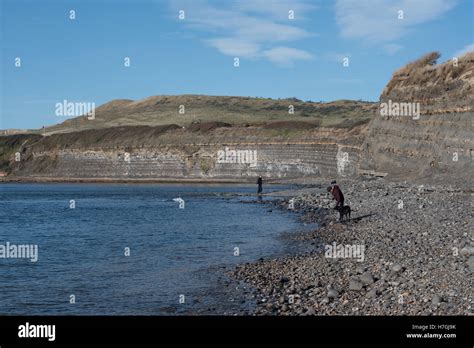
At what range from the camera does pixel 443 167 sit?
43906 millimetres

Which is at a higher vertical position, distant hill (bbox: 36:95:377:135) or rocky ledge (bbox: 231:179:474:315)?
distant hill (bbox: 36:95:377:135)

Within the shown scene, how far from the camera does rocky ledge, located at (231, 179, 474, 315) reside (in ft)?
41.7

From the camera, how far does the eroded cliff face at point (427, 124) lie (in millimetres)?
42531

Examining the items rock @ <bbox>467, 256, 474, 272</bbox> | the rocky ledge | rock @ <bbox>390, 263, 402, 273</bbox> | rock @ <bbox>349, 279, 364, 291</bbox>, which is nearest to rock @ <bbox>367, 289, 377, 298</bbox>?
the rocky ledge

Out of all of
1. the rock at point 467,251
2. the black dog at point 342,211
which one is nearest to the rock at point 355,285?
the rock at point 467,251

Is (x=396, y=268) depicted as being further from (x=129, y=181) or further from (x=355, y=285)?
(x=129, y=181)

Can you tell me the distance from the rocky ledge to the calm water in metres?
2.03

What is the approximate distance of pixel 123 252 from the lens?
82.8 ft

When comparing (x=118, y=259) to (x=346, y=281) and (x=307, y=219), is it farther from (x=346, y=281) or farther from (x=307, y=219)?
(x=307, y=219)

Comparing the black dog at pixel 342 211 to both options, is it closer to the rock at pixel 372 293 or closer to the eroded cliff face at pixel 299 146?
the eroded cliff face at pixel 299 146

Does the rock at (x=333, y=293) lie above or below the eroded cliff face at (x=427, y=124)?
below

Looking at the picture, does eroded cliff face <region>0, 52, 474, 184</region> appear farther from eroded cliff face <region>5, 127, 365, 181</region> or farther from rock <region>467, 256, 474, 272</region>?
rock <region>467, 256, 474, 272</region>

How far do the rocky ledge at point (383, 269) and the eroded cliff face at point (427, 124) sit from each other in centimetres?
1411
